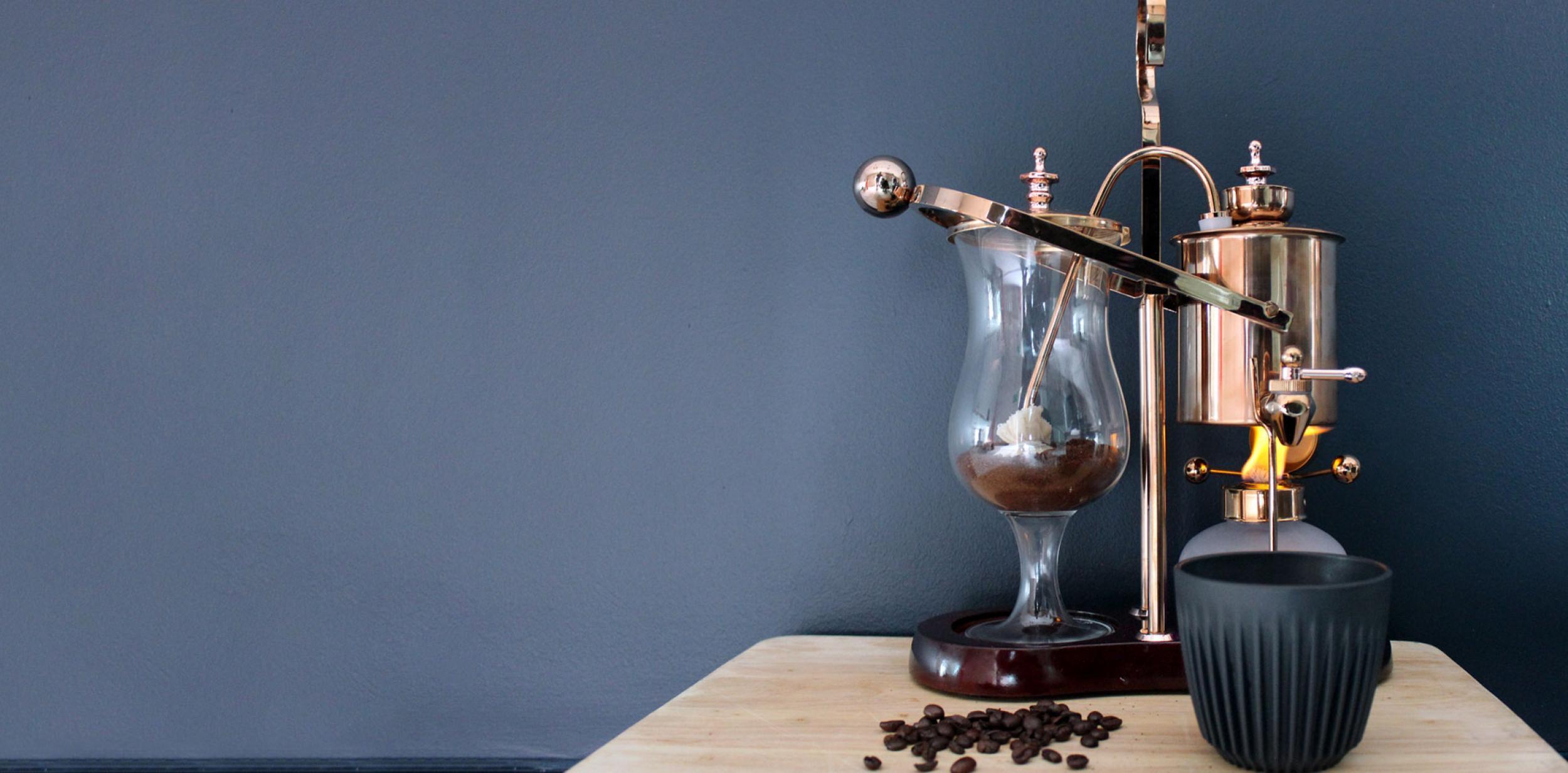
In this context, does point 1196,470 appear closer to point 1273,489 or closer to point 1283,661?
point 1273,489

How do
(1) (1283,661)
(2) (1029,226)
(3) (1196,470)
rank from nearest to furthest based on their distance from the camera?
(1) (1283,661) → (2) (1029,226) → (3) (1196,470)

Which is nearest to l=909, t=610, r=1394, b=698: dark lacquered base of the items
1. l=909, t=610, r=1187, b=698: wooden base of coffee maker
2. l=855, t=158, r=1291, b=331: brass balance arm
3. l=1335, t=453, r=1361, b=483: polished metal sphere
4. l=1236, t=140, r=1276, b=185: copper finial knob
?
l=909, t=610, r=1187, b=698: wooden base of coffee maker

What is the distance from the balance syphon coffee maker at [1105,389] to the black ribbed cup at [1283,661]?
147 mm

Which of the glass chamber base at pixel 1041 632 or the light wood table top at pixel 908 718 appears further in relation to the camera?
the glass chamber base at pixel 1041 632

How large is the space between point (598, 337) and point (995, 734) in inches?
20.7

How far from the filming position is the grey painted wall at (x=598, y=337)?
918 mm

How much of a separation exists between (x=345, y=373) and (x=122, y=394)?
0.74 ft

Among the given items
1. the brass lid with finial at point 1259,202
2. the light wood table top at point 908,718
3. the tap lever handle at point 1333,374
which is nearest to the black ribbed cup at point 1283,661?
the light wood table top at point 908,718

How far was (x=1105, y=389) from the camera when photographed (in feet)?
2.57

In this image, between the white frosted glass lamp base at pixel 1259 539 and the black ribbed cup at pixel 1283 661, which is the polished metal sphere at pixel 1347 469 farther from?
the black ribbed cup at pixel 1283 661

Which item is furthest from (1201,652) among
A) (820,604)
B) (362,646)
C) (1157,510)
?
(362,646)

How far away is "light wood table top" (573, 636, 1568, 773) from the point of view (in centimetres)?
62

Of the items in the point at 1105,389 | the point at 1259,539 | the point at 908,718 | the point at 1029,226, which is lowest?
the point at 908,718

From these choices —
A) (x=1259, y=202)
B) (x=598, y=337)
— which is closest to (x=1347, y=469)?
(x=1259, y=202)
